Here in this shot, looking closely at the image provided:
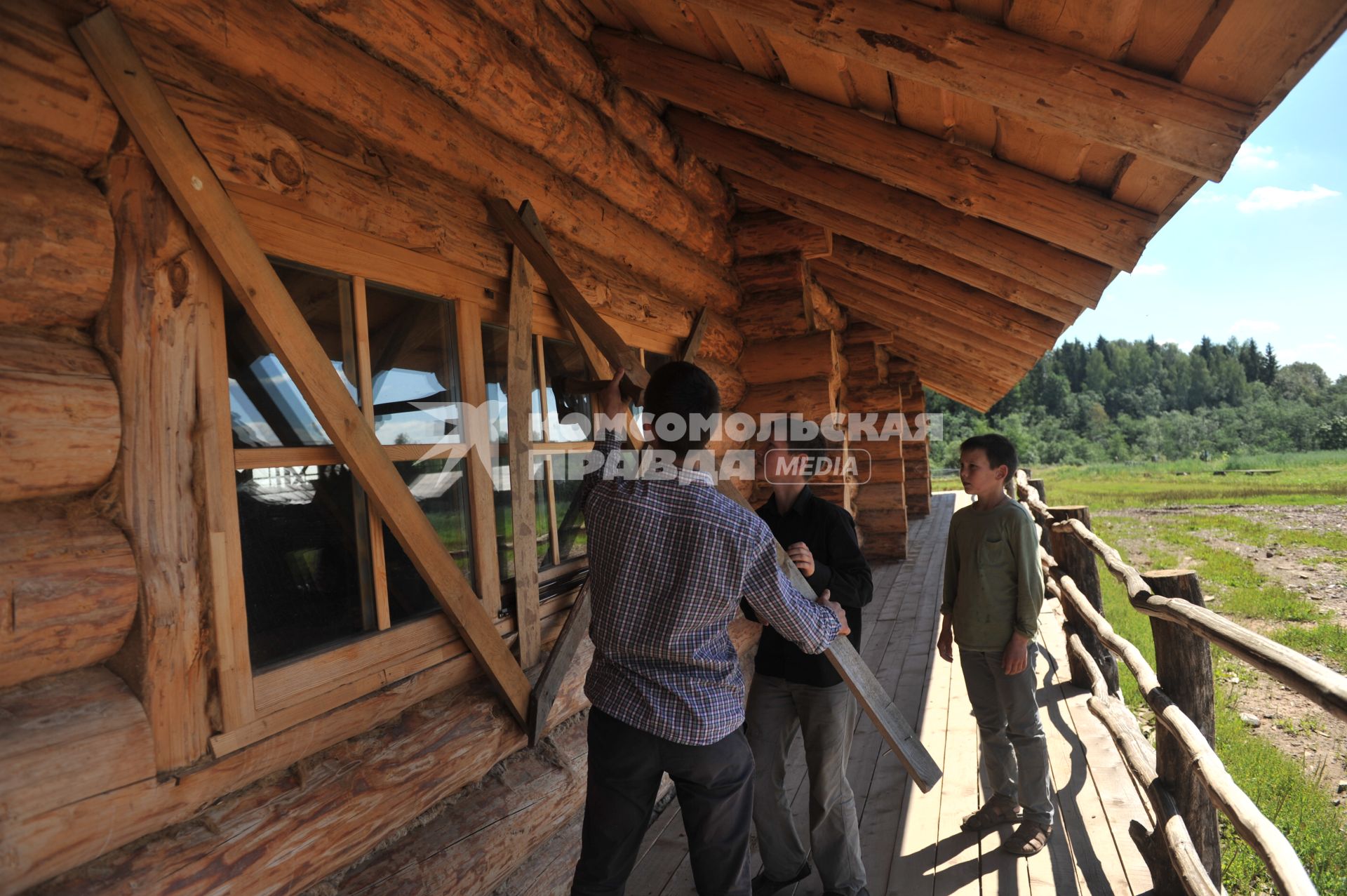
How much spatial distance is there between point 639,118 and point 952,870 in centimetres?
391

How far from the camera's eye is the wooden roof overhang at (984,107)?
1.95 m

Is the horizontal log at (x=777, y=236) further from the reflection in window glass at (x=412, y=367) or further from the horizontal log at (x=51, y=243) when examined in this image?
the horizontal log at (x=51, y=243)

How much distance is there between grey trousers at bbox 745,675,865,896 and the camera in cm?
279

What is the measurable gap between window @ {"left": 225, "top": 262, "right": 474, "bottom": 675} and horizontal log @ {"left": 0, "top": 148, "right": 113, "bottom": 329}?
368 millimetres

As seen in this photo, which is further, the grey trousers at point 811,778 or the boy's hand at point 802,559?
the grey trousers at point 811,778

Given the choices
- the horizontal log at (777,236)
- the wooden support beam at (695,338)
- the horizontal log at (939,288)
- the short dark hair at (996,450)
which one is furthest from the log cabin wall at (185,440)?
the horizontal log at (939,288)


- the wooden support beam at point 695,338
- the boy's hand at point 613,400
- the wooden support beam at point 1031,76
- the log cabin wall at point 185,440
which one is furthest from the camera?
the wooden support beam at point 695,338

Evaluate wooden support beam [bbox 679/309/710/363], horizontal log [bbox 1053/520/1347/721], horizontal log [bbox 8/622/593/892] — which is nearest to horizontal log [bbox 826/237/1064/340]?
wooden support beam [bbox 679/309/710/363]

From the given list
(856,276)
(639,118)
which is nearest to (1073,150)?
(639,118)

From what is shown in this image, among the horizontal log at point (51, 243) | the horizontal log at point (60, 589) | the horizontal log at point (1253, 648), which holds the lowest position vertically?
the horizontal log at point (1253, 648)

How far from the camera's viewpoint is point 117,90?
59.1 inches

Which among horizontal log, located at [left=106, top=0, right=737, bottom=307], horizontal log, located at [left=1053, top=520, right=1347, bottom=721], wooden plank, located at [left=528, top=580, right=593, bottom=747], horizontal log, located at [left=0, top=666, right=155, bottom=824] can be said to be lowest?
wooden plank, located at [left=528, top=580, right=593, bottom=747]

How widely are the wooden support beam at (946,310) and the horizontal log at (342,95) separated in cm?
368

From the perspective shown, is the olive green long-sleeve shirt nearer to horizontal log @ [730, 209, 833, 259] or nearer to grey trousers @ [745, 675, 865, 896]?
grey trousers @ [745, 675, 865, 896]
